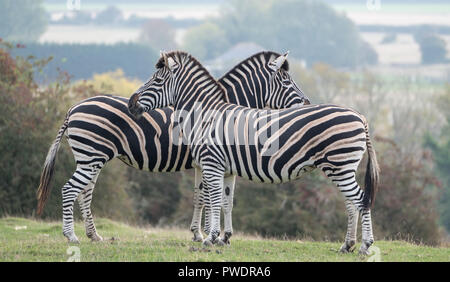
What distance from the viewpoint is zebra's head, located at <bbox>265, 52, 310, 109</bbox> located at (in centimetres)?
1172

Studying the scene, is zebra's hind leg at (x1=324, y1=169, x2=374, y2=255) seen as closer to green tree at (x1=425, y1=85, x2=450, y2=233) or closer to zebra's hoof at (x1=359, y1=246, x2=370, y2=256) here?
zebra's hoof at (x1=359, y1=246, x2=370, y2=256)

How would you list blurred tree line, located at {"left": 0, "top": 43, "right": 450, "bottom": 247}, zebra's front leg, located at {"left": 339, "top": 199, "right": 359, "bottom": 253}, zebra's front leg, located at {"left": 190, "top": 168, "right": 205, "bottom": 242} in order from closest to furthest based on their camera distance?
1. zebra's front leg, located at {"left": 339, "top": 199, "right": 359, "bottom": 253}
2. zebra's front leg, located at {"left": 190, "top": 168, "right": 205, "bottom": 242}
3. blurred tree line, located at {"left": 0, "top": 43, "right": 450, "bottom": 247}

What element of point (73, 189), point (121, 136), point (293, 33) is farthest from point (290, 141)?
point (293, 33)

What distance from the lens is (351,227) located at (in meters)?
10.1

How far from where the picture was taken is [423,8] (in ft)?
453

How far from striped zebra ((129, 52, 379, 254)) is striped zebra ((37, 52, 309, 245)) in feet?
1.47

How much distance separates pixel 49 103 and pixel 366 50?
106201 mm

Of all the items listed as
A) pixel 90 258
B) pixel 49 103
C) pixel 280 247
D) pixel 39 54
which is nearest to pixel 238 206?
pixel 49 103

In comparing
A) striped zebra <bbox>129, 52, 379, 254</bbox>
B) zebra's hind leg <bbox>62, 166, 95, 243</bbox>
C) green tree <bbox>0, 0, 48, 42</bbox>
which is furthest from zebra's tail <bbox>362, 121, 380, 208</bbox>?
green tree <bbox>0, 0, 48, 42</bbox>

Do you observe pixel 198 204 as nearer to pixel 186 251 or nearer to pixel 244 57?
pixel 186 251

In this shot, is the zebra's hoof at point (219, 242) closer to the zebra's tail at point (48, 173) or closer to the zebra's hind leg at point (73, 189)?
the zebra's hind leg at point (73, 189)

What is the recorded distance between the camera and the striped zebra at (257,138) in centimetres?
963

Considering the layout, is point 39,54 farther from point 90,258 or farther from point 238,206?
point 90,258

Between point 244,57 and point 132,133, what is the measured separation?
9077 centimetres
